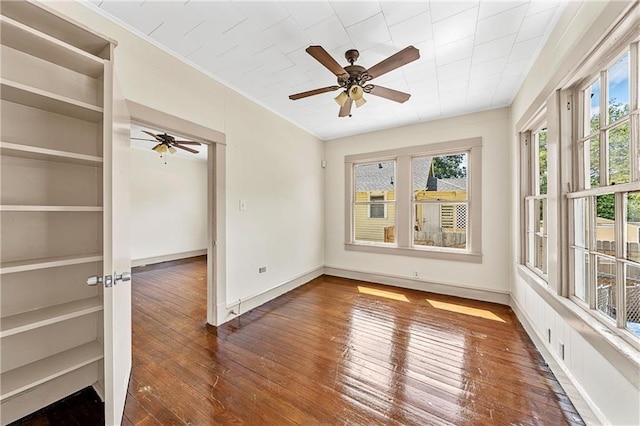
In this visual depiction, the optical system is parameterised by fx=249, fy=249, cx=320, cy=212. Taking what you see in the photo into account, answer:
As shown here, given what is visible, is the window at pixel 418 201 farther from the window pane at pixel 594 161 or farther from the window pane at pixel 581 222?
the window pane at pixel 594 161

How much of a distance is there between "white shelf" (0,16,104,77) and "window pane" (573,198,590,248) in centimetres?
327

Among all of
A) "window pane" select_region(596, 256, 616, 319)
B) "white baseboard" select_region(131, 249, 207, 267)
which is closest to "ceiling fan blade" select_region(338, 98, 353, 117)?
"window pane" select_region(596, 256, 616, 319)

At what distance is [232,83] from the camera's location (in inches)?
113

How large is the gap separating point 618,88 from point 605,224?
2.68ft

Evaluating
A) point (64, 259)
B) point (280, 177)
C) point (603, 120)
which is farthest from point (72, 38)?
point (603, 120)

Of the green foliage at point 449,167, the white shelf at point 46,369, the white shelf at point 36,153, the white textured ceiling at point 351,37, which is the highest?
the white textured ceiling at point 351,37

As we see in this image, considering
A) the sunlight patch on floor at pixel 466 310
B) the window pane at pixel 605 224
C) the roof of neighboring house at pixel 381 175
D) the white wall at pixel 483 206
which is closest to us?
the window pane at pixel 605 224

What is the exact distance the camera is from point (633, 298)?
53.5 inches

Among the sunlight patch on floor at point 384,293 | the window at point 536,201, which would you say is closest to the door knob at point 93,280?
the sunlight patch on floor at point 384,293

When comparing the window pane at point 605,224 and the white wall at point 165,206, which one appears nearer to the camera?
the window pane at point 605,224

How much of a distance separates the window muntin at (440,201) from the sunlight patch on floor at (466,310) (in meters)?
0.93

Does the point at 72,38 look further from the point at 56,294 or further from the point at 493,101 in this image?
the point at 493,101

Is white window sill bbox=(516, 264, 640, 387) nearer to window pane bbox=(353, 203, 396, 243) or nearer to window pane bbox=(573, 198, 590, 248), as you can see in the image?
window pane bbox=(573, 198, 590, 248)

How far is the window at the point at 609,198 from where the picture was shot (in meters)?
1.35
